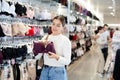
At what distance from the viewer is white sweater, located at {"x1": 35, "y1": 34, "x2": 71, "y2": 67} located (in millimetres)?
3299

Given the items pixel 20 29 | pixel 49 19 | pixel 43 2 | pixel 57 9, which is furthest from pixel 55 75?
pixel 57 9

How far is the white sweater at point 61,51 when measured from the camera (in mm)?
3299

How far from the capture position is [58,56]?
3256 millimetres

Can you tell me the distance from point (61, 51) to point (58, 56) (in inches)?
5.3

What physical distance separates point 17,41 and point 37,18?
147 cm

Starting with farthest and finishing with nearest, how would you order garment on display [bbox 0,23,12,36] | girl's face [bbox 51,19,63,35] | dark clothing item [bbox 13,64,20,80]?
1. dark clothing item [bbox 13,64,20,80]
2. garment on display [bbox 0,23,12,36]
3. girl's face [bbox 51,19,63,35]

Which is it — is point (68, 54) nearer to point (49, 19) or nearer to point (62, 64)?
point (62, 64)

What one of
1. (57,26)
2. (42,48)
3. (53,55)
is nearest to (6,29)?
(42,48)

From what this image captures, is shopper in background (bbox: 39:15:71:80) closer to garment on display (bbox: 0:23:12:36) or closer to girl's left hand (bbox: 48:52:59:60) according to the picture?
girl's left hand (bbox: 48:52:59:60)

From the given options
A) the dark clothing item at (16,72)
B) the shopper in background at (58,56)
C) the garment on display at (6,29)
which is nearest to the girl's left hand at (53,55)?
the shopper in background at (58,56)

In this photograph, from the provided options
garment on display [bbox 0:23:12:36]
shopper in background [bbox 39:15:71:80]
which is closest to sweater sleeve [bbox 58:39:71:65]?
shopper in background [bbox 39:15:71:80]

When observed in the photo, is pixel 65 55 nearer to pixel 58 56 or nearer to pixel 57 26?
pixel 58 56

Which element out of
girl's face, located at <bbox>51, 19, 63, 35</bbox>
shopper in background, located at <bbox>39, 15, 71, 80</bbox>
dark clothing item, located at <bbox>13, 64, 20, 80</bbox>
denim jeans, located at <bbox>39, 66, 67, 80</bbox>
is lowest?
dark clothing item, located at <bbox>13, 64, 20, 80</bbox>

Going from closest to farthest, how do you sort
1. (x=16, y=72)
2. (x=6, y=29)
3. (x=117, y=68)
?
(x=117, y=68) < (x=6, y=29) < (x=16, y=72)
